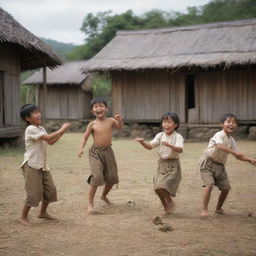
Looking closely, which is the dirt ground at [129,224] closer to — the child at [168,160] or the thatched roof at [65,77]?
the child at [168,160]

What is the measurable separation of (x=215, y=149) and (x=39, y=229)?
201 cm

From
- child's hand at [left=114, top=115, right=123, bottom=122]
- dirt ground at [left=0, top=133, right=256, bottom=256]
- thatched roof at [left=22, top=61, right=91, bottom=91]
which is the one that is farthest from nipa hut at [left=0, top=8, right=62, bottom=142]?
thatched roof at [left=22, top=61, right=91, bottom=91]

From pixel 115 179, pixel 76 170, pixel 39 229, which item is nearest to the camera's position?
pixel 39 229

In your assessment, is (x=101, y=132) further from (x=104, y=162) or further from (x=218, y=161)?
(x=218, y=161)

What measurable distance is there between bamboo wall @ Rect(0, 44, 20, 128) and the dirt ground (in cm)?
442

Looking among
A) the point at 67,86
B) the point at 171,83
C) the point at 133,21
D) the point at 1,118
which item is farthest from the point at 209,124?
the point at 133,21

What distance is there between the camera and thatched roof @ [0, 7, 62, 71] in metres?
9.91

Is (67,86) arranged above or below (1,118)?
above

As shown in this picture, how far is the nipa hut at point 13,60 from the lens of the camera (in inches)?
406

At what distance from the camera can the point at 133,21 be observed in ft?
109

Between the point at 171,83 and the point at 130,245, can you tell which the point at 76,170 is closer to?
the point at 130,245

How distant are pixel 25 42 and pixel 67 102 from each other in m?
12.1

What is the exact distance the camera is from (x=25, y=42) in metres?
10.3

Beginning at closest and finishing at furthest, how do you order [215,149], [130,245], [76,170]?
[130,245]
[215,149]
[76,170]
